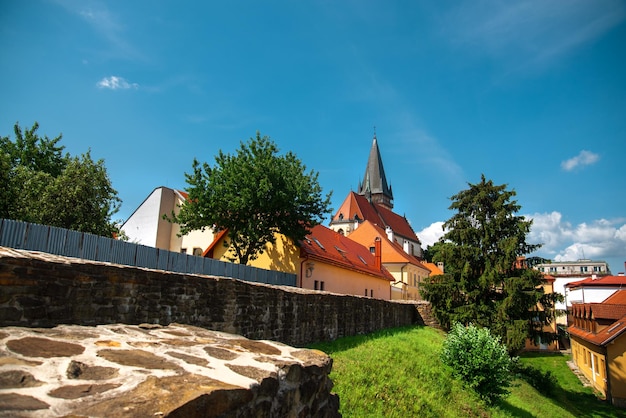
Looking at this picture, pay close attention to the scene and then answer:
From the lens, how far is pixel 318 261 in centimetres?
2683

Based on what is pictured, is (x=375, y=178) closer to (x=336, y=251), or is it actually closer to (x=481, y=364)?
(x=336, y=251)

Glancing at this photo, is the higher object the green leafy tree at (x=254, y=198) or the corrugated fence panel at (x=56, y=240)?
the green leafy tree at (x=254, y=198)

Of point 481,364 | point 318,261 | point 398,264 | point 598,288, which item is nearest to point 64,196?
point 318,261

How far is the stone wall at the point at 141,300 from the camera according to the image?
4.39 metres

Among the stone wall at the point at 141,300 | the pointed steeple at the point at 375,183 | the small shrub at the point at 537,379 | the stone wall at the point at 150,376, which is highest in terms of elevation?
the pointed steeple at the point at 375,183

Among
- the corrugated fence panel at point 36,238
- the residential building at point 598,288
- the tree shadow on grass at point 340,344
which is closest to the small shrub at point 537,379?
the tree shadow on grass at point 340,344

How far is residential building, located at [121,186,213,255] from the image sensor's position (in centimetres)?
3250

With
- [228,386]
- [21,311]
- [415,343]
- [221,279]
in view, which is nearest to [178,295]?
[221,279]

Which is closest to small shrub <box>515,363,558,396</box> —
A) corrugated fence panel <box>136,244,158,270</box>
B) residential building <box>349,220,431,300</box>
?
corrugated fence panel <box>136,244,158,270</box>

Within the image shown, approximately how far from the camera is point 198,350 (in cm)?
372

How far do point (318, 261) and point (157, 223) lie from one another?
13538 mm

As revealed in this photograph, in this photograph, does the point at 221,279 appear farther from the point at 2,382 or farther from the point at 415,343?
the point at 415,343

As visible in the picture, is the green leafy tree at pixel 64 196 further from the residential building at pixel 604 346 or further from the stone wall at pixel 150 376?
the residential building at pixel 604 346

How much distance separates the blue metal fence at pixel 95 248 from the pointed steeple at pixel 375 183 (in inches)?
3174
